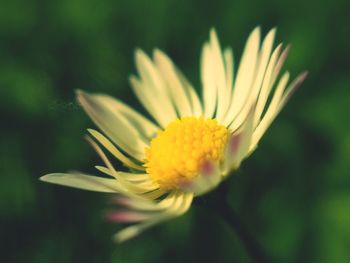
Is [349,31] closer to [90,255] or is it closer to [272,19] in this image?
[272,19]

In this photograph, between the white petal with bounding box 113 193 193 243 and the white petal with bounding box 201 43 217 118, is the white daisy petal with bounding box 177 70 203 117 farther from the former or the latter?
the white petal with bounding box 113 193 193 243

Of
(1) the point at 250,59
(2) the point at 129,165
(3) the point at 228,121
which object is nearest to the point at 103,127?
(2) the point at 129,165

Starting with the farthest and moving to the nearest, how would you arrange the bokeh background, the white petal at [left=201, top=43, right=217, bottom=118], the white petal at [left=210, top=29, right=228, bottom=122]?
the bokeh background
the white petal at [left=201, top=43, right=217, bottom=118]
the white petal at [left=210, top=29, right=228, bottom=122]

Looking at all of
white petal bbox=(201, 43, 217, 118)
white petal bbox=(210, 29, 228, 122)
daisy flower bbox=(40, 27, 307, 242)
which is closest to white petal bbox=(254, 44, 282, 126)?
daisy flower bbox=(40, 27, 307, 242)

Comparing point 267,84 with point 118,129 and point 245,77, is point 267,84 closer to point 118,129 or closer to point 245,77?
point 245,77

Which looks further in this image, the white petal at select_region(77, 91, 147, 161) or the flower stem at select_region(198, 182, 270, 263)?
the white petal at select_region(77, 91, 147, 161)

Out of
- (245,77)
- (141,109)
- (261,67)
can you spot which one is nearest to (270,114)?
(261,67)
